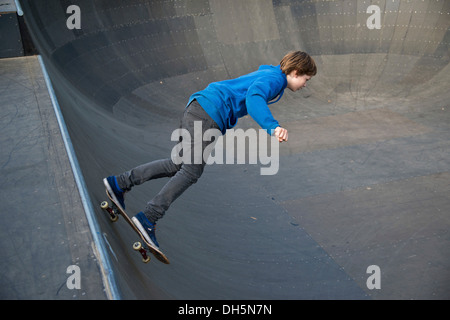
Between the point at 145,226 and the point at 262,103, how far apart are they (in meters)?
1.22

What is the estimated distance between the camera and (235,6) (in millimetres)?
9422

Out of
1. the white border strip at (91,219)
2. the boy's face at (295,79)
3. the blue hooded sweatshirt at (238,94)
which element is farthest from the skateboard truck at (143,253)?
the boy's face at (295,79)

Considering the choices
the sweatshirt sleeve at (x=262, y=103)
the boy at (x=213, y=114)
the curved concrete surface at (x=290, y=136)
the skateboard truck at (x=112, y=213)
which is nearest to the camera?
the sweatshirt sleeve at (x=262, y=103)

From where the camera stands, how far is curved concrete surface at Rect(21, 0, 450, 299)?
12.2ft

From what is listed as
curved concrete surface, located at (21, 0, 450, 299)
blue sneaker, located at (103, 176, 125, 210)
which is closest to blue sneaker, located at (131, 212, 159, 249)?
curved concrete surface, located at (21, 0, 450, 299)

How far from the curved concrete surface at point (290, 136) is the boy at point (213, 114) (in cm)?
26

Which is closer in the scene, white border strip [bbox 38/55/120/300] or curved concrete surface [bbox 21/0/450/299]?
white border strip [bbox 38/55/120/300]

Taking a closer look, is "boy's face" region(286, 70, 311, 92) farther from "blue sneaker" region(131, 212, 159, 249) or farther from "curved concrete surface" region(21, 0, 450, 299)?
"curved concrete surface" region(21, 0, 450, 299)

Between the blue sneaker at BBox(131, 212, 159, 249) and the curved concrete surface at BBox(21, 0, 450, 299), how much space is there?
0.19 metres

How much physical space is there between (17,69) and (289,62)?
3.67 meters

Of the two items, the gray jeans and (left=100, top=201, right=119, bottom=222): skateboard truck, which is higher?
the gray jeans

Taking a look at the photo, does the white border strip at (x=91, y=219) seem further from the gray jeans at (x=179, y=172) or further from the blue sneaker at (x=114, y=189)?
the gray jeans at (x=179, y=172)

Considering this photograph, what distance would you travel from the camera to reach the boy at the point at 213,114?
3203mm
